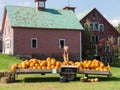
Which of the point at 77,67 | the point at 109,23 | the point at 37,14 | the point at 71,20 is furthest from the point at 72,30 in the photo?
the point at 77,67

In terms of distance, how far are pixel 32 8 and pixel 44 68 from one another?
123 ft

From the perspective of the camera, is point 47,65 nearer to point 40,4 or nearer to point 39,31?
point 39,31

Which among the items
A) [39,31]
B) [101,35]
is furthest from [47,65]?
[101,35]

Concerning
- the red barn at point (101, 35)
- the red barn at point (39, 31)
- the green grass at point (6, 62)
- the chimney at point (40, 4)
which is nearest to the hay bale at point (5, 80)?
the green grass at point (6, 62)

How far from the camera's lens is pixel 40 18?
180 ft

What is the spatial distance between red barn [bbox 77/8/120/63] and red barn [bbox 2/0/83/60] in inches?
A: 391

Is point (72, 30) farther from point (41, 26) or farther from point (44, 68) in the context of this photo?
point (44, 68)

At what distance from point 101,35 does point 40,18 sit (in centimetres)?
1780

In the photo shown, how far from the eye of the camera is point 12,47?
52.2 m

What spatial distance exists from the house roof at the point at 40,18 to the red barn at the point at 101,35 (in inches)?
373

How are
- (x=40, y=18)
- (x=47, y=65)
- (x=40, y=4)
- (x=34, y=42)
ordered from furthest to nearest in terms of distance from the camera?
1. (x=40, y=4)
2. (x=40, y=18)
3. (x=34, y=42)
4. (x=47, y=65)

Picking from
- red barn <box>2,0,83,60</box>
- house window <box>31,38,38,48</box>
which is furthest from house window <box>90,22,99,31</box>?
house window <box>31,38,38,48</box>

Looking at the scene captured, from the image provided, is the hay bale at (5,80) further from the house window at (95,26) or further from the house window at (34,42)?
the house window at (95,26)

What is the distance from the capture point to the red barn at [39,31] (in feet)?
172
